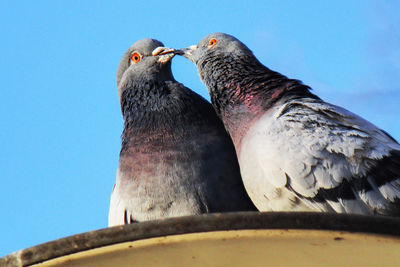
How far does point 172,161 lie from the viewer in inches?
258

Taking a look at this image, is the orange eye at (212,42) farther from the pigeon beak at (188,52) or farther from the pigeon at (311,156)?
the pigeon at (311,156)

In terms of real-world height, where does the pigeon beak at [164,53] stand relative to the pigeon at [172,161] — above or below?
above

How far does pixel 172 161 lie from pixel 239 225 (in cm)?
329

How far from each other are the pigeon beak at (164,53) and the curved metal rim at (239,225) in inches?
190

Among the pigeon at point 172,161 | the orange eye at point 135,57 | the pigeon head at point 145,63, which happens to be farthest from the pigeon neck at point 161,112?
the orange eye at point 135,57

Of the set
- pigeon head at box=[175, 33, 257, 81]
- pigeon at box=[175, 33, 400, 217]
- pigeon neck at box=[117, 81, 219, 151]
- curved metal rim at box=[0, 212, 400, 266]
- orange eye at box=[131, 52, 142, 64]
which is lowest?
curved metal rim at box=[0, 212, 400, 266]

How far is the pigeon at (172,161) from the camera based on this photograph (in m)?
6.41

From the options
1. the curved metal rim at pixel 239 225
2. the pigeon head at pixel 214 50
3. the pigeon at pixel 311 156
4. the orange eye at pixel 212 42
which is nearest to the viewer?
the curved metal rim at pixel 239 225

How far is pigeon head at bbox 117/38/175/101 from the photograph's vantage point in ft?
25.7

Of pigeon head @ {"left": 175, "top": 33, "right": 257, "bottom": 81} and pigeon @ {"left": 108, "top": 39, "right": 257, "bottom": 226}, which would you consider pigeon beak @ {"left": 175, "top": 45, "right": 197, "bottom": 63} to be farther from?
pigeon @ {"left": 108, "top": 39, "right": 257, "bottom": 226}

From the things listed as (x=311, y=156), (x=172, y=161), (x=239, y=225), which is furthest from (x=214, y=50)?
(x=239, y=225)

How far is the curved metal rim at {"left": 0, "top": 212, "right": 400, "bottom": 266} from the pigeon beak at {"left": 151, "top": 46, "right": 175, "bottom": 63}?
4817 millimetres

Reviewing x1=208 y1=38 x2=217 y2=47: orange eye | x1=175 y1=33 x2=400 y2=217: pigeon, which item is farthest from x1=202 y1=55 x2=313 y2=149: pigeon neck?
x1=208 y1=38 x2=217 y2=47: orange eye

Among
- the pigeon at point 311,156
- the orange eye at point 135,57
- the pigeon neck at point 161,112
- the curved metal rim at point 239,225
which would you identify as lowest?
the curved metal rim at point 239,225
